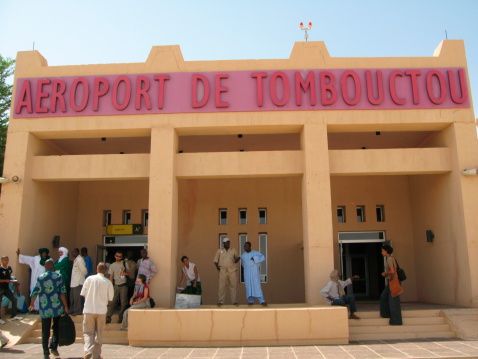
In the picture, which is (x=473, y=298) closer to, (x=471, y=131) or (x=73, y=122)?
(x=471, y=131)

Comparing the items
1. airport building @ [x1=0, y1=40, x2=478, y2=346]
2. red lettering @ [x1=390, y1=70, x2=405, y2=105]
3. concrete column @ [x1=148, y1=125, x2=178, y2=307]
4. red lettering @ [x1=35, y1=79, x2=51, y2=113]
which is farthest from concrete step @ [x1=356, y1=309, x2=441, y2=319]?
red lettering @ [x1=35, y1=79, x2=51, y2=113]

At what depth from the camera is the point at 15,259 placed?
11352 mm

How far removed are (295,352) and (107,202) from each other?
9035 mm

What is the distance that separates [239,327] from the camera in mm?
9039

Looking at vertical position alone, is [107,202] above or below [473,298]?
above

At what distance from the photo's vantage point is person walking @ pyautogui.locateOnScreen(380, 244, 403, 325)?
388 inches

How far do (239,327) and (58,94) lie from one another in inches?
298

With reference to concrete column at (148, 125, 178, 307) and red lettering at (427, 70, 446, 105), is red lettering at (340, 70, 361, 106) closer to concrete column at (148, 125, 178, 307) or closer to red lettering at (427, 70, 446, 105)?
red lettering at (427, 70, 446, 105)

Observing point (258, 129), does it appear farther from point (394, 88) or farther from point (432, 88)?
point (432, 88)

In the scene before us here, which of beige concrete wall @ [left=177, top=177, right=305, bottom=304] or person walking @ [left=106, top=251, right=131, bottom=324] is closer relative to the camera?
person walking @ [left=106, top=251, right=131, bottom=324]

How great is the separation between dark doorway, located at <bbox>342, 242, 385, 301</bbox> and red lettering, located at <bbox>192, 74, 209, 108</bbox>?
6715 millimetres

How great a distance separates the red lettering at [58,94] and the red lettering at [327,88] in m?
6.65

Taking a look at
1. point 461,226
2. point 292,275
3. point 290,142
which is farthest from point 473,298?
point 290,142

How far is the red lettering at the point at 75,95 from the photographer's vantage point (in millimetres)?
12039
